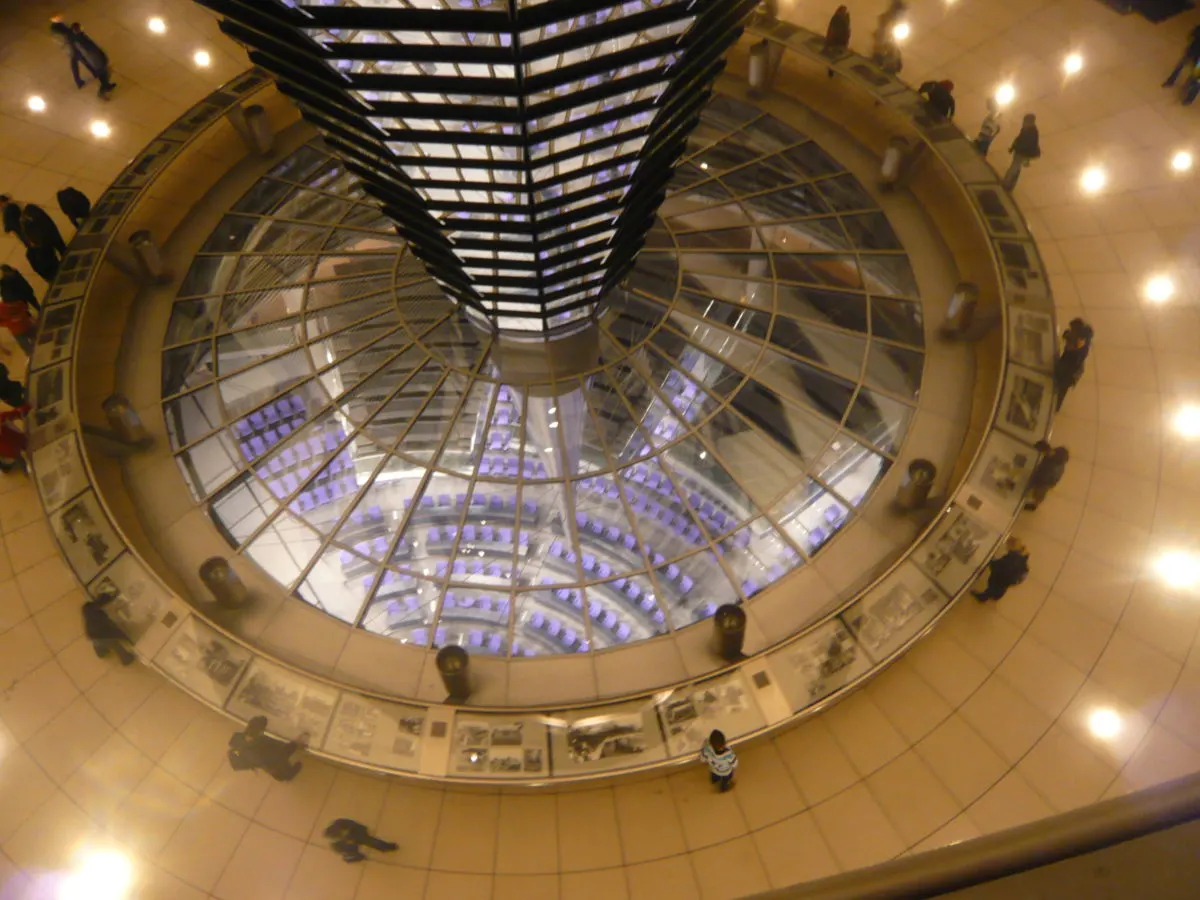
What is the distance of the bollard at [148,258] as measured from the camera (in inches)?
635

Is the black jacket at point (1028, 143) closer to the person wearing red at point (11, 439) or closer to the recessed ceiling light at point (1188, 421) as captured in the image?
the recessed ceiling light at point (1188, 421)

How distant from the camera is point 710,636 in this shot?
12500 mm

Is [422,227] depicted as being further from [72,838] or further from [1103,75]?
[1103,75]

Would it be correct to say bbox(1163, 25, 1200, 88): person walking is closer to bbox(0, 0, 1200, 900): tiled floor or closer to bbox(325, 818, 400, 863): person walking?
bbox(0, 0, 1200, 900): tiled floor

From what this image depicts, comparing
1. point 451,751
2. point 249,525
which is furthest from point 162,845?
point 249,525

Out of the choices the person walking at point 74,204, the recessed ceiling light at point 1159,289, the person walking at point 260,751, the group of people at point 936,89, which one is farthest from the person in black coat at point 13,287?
the recessed ceiling light at point 1159,289

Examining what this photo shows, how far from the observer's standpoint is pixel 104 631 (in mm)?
11969

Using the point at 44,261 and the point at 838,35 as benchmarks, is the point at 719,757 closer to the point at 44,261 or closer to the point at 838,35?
the point at 44,261

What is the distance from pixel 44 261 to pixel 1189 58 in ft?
82.2

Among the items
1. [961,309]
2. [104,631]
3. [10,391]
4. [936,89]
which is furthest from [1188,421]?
[10,391]

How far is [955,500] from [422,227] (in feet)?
29.3

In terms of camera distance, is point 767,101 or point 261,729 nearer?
point 261,729

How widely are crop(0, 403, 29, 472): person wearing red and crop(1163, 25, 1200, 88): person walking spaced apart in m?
24.9

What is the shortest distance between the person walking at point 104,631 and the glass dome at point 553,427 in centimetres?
211
